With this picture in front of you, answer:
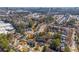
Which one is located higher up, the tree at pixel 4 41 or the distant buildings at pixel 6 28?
the distant buildings at pixel 6 28

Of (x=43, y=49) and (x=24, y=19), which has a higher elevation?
(x=24, y=19)

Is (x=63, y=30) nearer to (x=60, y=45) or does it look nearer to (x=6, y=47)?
(x=60, y=45)

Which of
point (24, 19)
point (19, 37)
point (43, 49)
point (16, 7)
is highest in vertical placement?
point (16, 7)

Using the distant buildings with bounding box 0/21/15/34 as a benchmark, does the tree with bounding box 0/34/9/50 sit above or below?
below

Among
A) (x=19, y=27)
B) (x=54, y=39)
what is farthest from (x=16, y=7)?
(x=54, y=39)

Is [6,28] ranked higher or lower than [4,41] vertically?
higher
